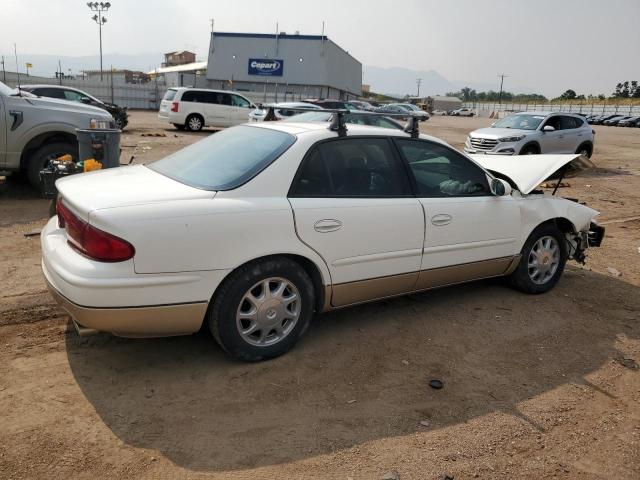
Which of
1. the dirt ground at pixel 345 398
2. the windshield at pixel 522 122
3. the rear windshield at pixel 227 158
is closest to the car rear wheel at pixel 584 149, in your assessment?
the windshield at pixel 522 122

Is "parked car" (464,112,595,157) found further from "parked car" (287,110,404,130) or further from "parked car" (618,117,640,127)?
"parked car" (618,117,640,127)

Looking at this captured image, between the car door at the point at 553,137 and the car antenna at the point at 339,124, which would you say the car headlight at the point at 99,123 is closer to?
the car antenna at the point at 339,124

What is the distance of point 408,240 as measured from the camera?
13.1ft

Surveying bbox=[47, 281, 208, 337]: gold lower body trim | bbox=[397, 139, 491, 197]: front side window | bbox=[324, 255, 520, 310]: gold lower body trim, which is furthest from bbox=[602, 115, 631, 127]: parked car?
bbox=[47, 281, 208, 337]: gold lower body trim

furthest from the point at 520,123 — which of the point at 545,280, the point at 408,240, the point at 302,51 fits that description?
the point at 302,51

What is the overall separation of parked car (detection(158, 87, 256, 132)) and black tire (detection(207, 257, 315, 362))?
19.0 m

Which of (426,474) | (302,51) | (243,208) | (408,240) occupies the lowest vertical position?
(426,474)

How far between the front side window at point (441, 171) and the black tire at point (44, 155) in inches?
236

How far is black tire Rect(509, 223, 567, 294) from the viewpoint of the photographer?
4902 mm

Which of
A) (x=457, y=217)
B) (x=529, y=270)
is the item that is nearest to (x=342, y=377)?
(x=457, y=217)

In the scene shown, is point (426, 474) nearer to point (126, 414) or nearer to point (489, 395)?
point (489, 395)

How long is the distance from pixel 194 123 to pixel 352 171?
1940cm

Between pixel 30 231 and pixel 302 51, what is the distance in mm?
53813

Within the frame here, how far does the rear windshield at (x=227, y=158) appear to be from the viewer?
3.47m
